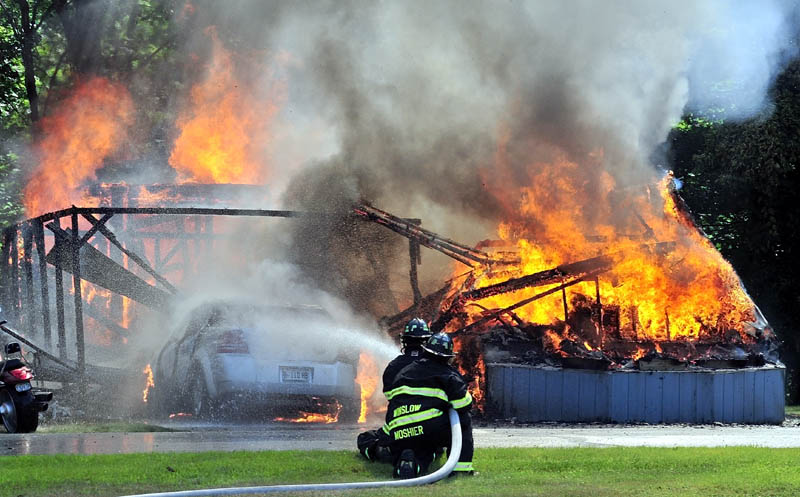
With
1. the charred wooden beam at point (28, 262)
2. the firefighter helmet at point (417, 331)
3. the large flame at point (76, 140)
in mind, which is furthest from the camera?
the large flame at point (76, 140)

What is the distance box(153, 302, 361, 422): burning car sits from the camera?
1514 centimetres

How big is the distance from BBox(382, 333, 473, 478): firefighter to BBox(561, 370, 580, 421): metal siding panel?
704 cm

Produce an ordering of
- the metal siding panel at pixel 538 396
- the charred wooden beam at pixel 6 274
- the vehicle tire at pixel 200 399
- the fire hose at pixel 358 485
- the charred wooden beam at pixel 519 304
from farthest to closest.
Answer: the charred wooden beam at pixel 6 274
the charred wooden beam at pixel 519 304
the metal siding panel at pixel 538 396
the vehicle tire at pixel 200 399
the fire hose at pixel 358 485

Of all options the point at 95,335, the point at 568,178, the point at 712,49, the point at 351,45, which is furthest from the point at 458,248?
the point at 95,335

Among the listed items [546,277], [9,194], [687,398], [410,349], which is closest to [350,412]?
[546,277]

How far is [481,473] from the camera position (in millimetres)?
9688

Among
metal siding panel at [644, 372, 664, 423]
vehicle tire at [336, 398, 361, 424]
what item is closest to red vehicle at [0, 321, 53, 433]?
vehicle tire at [336, 398, 361, 424]

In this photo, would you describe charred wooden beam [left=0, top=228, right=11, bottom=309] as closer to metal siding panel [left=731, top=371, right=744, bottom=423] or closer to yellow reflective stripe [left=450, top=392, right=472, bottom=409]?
metal siding panel [left=731, top=371, right=744, bottom=423]

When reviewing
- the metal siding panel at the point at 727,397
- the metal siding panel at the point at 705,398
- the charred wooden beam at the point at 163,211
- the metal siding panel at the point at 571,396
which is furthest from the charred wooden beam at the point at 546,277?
the charred wooden beam at the point at 163,211

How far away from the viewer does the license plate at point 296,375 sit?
15.2 metres

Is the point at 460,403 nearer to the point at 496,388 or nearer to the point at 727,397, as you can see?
the point at 496,388

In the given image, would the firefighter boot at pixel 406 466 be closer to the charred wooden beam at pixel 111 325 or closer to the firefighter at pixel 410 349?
the firefighter at pixel 410 349

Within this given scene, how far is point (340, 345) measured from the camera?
1564cm

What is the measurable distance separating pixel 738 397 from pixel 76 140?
18536mm
